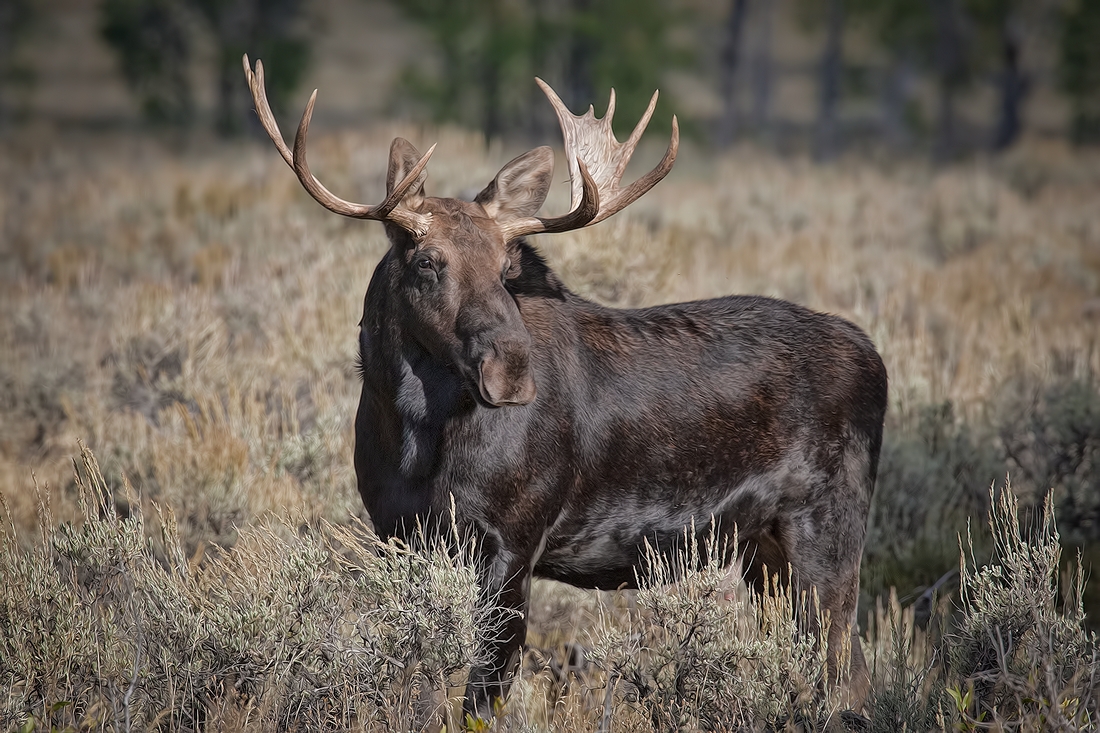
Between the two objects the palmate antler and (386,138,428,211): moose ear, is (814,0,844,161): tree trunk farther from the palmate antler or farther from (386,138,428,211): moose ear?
(386,138,428,211): moose ear

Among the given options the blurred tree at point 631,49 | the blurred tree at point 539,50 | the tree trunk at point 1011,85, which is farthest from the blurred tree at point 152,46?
the tree trunk at point 1011,85

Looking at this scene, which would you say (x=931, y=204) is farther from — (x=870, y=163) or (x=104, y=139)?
(x=104, y=139)

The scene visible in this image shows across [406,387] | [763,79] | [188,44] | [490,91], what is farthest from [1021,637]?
[763,79]

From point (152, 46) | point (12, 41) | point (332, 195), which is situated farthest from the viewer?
point (12, 41)

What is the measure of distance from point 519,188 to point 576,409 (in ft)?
3.04

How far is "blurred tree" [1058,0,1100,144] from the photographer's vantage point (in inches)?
1168

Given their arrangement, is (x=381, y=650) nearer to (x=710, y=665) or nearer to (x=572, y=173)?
(x=710, y=665)

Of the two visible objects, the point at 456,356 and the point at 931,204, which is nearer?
the point at 456,356

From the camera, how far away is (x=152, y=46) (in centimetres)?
3241

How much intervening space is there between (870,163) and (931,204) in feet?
40.8

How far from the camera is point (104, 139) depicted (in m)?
36.0

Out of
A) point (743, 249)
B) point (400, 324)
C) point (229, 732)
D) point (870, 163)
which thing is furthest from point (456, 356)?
point (870, 163)

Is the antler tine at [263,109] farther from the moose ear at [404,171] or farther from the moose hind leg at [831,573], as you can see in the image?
the moose hind leg at [831,573]

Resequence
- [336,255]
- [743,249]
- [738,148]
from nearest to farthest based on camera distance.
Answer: [336,255] → [743,249] → [738,148]
